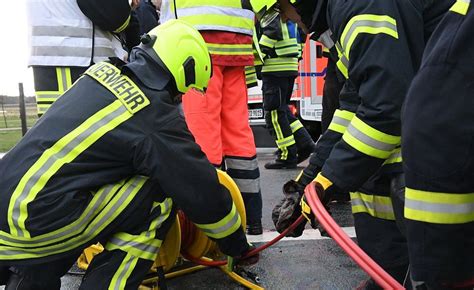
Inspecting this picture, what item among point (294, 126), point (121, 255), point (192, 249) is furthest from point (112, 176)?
A: point (294, 126)

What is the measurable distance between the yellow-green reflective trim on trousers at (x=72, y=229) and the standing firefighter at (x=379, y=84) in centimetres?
77

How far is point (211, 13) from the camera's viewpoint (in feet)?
8.99

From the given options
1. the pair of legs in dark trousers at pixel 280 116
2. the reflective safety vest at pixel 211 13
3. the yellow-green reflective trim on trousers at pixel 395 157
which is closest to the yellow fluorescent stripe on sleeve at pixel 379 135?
the yellow-green reflective trim on trousers at pixel 395 157

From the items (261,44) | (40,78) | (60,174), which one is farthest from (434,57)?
(261,44)

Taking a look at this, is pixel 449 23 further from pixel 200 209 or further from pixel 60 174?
pixel 60 174

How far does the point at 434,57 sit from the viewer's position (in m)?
1.00

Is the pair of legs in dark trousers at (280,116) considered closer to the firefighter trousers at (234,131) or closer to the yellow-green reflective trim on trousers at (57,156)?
the firefighter trousers at (234,131)

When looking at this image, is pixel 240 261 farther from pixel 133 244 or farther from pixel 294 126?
pixel 294 126

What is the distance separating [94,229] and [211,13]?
1.48 m

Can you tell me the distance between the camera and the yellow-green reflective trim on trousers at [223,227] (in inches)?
78.5

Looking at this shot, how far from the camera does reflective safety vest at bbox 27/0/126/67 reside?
2.71m

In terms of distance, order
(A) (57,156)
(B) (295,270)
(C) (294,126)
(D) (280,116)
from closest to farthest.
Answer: (A) (57,156) < (B) (295,270) < (D) (280,116) < (C) (294,126)

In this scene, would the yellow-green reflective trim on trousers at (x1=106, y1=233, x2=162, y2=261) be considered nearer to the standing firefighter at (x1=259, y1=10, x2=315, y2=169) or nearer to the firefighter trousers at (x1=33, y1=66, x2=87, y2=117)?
the firefighter trousers at (x1=33, y1=66, x2=87, y2=117)

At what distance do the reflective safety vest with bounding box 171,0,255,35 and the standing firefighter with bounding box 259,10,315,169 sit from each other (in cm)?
225
